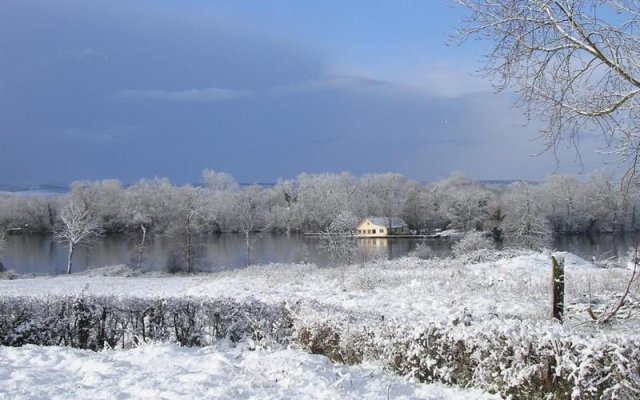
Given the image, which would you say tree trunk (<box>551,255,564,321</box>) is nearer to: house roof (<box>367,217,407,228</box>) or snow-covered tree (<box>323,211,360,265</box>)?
snow-covered tree (<box>323,211,360,265</box>)

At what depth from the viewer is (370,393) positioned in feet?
18.8

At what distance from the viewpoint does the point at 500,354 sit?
18.9 ft

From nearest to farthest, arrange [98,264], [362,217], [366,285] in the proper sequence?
[366,285] → [98,264] → [362,217]

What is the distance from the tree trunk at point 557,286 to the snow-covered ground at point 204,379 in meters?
3.42

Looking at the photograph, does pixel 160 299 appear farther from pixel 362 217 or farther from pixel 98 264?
pixel 362 217

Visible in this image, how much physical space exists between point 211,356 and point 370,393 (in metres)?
2.43

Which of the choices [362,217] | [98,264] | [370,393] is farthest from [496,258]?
[362,217]

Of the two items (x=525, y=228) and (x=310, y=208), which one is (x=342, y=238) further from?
(x=310, y=208)

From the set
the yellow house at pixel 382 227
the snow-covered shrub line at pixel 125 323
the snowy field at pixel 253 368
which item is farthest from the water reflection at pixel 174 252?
the snowy field at pixel 253 368

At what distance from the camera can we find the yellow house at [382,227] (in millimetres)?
69250

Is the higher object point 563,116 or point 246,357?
point 563,116

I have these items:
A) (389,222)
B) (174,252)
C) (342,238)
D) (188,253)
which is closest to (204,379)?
(342,238)

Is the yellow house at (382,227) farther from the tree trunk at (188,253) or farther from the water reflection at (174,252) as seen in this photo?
the tree trunk at (188,253)

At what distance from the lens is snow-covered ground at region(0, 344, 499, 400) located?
5543mm
